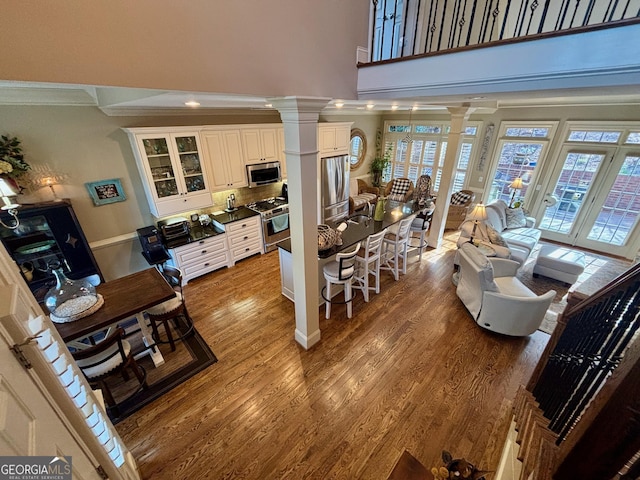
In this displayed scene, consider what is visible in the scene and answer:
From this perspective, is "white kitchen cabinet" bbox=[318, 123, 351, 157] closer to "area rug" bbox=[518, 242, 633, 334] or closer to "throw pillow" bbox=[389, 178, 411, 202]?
"throw pillow" bbox=[389, 178, 411, 202]

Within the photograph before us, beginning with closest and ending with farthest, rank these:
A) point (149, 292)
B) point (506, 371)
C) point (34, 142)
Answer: point (149, 292) < point (506, 371) < point (34, 142)

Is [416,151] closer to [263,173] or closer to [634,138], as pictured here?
[634,138]

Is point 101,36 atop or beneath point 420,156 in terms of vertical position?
atop

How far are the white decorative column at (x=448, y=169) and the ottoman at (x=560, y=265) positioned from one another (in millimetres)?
1665

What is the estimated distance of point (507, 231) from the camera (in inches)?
199

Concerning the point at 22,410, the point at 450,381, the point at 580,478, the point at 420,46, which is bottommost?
the point at 450,381

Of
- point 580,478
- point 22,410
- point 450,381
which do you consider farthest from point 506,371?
point 22,410

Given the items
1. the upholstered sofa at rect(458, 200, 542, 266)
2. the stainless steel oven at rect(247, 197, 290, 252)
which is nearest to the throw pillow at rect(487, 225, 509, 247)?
the upholstered sofa at rect(458, 200, 542, 266)

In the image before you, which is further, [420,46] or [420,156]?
[420,156]

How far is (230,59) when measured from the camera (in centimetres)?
139

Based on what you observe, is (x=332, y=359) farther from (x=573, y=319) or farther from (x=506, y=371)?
(x=573, y=319)

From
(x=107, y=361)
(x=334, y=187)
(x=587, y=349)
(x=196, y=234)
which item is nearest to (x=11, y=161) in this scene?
(x=196, y=234)

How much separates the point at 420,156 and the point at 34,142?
7.78 metres

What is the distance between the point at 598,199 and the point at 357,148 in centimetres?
536
